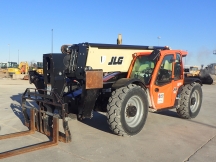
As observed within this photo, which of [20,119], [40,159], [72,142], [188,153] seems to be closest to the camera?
[40,159]

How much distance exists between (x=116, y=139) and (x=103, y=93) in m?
1.10

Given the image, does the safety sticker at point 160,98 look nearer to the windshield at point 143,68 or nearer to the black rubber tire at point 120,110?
the windshield at point 143,68

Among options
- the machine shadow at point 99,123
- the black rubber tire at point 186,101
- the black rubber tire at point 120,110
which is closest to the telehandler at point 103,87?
the black rubber tire at point 120,110

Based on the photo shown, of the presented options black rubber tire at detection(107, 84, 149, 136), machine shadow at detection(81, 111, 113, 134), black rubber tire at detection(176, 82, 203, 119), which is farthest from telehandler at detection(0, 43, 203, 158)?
machine shadow at detection(81, 111, 113, 134)

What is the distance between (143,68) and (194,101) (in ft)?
7.21

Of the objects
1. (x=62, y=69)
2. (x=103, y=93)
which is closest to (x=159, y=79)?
(x=103, y=93)

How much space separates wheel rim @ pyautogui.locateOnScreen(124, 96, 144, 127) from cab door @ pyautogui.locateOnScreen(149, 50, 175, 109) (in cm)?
62

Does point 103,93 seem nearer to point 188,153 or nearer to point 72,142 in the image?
point 72,142

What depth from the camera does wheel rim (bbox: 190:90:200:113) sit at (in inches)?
301

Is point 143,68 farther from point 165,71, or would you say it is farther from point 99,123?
point 99,123

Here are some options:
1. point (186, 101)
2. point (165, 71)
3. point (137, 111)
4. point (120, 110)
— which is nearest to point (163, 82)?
point (165, 71)

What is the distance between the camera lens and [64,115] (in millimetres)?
4855

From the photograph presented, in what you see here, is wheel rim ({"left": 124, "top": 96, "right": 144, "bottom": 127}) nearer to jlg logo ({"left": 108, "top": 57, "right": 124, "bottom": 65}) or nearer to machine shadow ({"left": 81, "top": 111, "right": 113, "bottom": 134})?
machine shadow ({"left": 81, "top": 111, "right": 113, "bottom": 134})

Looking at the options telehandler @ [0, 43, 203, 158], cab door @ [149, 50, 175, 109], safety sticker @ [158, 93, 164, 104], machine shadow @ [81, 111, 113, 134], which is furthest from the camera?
safety sticker @ [158, 93, 164, 104]
